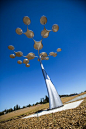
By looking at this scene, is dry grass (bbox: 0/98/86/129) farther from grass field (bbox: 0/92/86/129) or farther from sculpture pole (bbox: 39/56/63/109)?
sculpture pole (bbox: 39/56/63/109)

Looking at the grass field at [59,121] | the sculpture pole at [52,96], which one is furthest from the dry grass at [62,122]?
the sculpture pole at [52,96]

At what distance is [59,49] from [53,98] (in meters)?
4.86

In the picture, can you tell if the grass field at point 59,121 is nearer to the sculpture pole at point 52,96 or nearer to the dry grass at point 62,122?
the dry grass at point 62,122

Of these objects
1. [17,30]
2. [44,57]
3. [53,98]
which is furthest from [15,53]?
[53,98]

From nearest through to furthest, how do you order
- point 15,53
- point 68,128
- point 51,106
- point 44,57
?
point 68,128, point 51,106, point 15,53, point 44,57

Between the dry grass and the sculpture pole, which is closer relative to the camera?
the dry grass

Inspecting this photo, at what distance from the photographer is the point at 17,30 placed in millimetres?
5656

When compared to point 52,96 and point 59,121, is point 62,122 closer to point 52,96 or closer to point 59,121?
point 59,121

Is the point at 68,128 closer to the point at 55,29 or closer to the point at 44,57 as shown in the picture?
the point at 55,29

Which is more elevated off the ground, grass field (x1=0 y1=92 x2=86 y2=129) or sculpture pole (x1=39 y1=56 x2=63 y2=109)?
sculpture pole (x1=39 y1=56 x2=63 y2=109)

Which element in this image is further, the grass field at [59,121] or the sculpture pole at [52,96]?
the sculpture pole at [52,96]

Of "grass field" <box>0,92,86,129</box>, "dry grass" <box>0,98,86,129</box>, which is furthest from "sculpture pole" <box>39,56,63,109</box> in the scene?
"dry grass" <box>0,98,86,129</box>

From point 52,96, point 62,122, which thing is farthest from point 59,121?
point 52,96

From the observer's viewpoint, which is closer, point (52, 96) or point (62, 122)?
point (62, 122)
